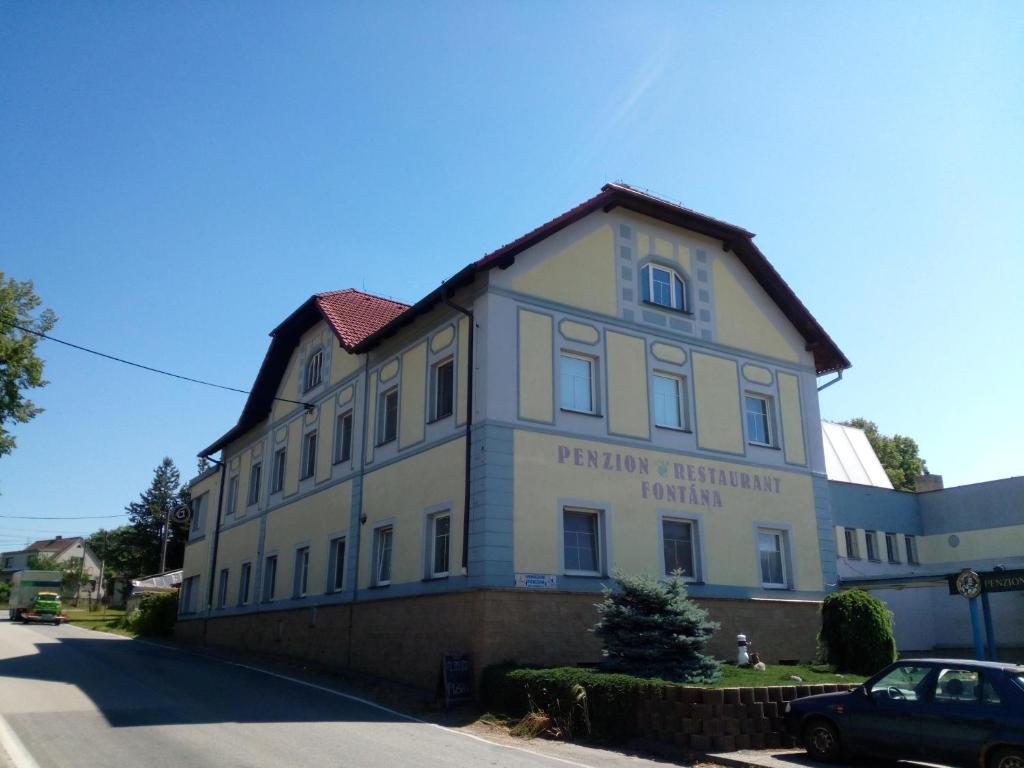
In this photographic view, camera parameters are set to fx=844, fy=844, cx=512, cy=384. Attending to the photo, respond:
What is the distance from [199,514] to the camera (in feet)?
126

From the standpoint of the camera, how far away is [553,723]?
13164 mm

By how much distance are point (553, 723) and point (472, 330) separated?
8.31 m

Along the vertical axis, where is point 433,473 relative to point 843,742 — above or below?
above

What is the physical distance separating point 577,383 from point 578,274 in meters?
2.64

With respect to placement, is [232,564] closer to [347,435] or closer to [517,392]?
[347,435]

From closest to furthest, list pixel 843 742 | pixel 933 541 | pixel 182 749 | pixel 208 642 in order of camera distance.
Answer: pixel 182 749
pixel 843 742
pixel 208 642
pixel 933 541

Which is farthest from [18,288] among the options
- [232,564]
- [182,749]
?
[182,749]

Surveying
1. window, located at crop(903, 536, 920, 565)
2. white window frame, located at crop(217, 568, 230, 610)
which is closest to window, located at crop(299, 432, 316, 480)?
white window frame, located at crop(217, 568, 230, 610)

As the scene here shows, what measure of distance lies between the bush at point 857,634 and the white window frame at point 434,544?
25.4 ft

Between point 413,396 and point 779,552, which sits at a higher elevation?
point 413,396

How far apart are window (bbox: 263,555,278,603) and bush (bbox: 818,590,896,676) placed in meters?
17.4

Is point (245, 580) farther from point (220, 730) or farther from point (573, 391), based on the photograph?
point (220, 730)

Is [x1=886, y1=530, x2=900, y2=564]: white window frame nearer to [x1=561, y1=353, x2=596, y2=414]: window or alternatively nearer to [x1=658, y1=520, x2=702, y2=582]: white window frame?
[x1=658, y1=520, x2=702, y2=582]: white window frame

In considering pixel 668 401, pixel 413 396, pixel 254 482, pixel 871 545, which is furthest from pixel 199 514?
pixel 871 545
